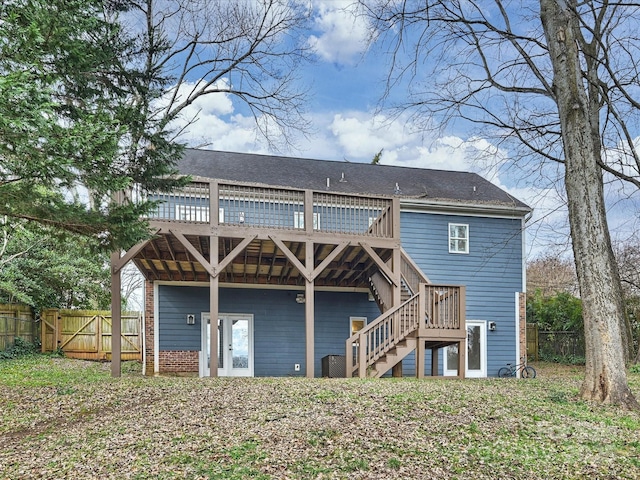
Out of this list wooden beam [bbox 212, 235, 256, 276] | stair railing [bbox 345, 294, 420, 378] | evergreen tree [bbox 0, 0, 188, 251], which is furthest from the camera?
stair railing [bbox 345, 294, 420, 378]

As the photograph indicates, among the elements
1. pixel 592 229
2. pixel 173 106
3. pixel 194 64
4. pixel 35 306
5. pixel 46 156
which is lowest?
pixel 35 306

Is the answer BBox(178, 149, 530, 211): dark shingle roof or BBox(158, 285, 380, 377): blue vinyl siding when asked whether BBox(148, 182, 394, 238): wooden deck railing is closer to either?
BBox(158, 285, 380, 377): blue vinyl siding

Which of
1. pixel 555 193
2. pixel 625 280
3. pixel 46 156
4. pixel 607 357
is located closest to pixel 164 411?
pixel 46 156

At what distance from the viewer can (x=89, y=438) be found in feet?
18.2

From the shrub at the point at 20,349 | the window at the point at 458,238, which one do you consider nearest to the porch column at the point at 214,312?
the window at the point at 458,238

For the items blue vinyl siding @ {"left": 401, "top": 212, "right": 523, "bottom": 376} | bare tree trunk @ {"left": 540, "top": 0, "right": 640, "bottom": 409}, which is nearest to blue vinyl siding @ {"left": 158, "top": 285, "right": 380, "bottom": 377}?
blue vinyl siding @ {"left": 401, "top": 212, "right": 523, "bottom": 376}

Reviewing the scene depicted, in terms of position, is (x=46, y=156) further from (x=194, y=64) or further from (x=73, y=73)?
(x=194, y=64)

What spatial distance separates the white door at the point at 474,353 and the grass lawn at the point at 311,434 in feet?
23.1

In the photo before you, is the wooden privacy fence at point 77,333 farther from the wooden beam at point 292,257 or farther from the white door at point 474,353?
the white door at point 474,353

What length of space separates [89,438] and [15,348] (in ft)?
41.2

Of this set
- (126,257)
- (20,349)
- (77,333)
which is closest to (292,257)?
(126,257)

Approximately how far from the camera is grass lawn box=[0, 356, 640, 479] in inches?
183

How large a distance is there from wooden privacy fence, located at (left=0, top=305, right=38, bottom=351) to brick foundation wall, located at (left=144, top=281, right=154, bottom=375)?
16.9 feet

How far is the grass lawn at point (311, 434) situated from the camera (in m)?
4.65
